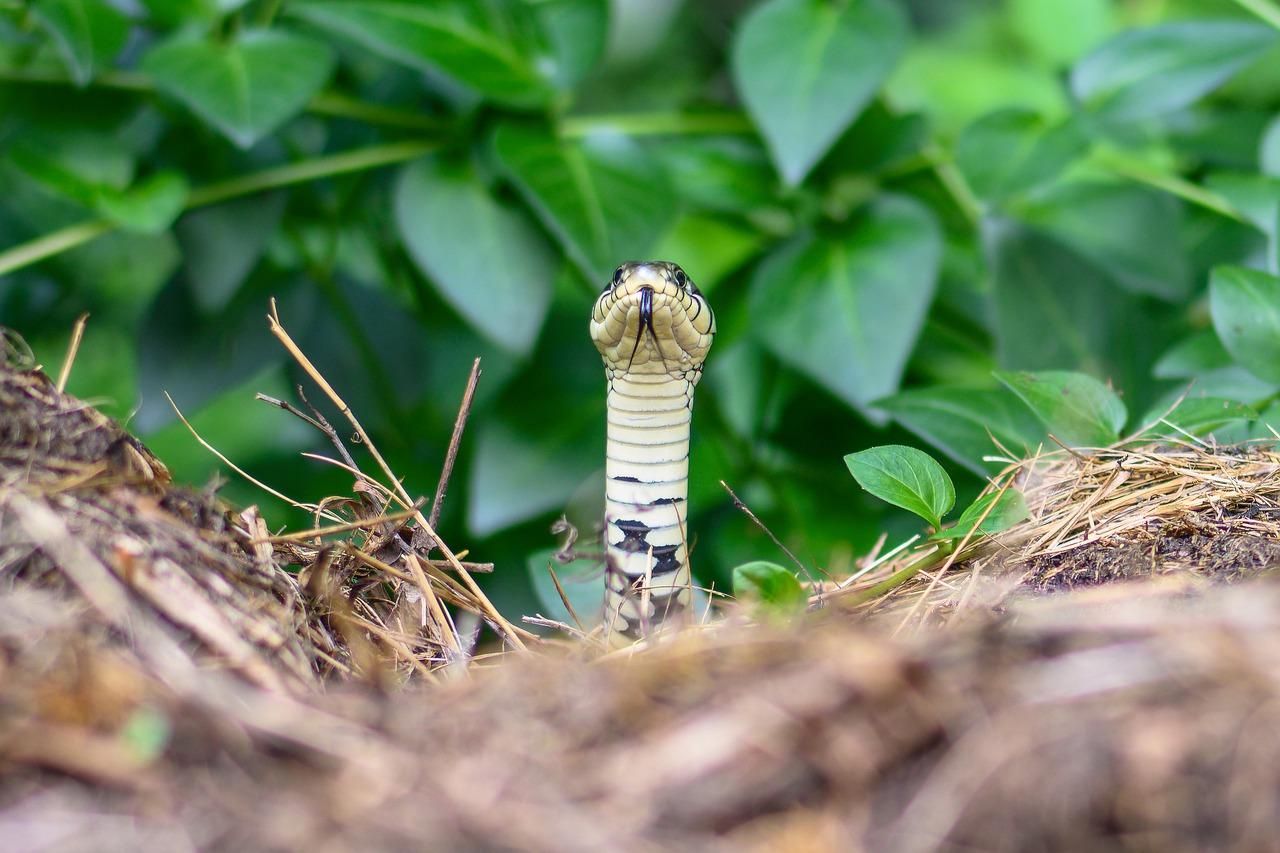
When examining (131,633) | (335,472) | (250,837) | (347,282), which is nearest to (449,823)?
(250,837)

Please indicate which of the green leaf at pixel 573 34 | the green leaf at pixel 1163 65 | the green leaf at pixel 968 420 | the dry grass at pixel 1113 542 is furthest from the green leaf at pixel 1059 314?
the green leaf at pixel 573 34

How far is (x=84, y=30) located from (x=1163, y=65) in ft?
6.91

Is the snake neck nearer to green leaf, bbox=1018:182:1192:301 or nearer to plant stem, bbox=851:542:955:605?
plant stem, bbox=851:542:955:605

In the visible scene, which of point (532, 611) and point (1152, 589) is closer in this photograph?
point (1152, 589)

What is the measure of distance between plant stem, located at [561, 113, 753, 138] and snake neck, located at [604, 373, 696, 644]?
890 millimetres

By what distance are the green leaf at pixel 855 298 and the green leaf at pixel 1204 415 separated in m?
0.51

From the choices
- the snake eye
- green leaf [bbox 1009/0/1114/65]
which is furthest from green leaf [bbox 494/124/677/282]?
green leaf [bbox 1009/0/1114/65]

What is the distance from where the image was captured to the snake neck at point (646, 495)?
167 centimetres

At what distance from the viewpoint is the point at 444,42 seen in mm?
2256

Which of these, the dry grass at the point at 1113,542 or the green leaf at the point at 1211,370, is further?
the green leaf at the point at 1211,370

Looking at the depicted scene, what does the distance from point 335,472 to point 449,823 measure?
193cm

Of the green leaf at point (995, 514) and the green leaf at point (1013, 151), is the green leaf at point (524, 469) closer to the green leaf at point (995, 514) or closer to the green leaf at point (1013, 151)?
the green leaf at point (1013, 151)

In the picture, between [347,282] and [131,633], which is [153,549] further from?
[347,282]

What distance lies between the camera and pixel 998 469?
1.77 m
